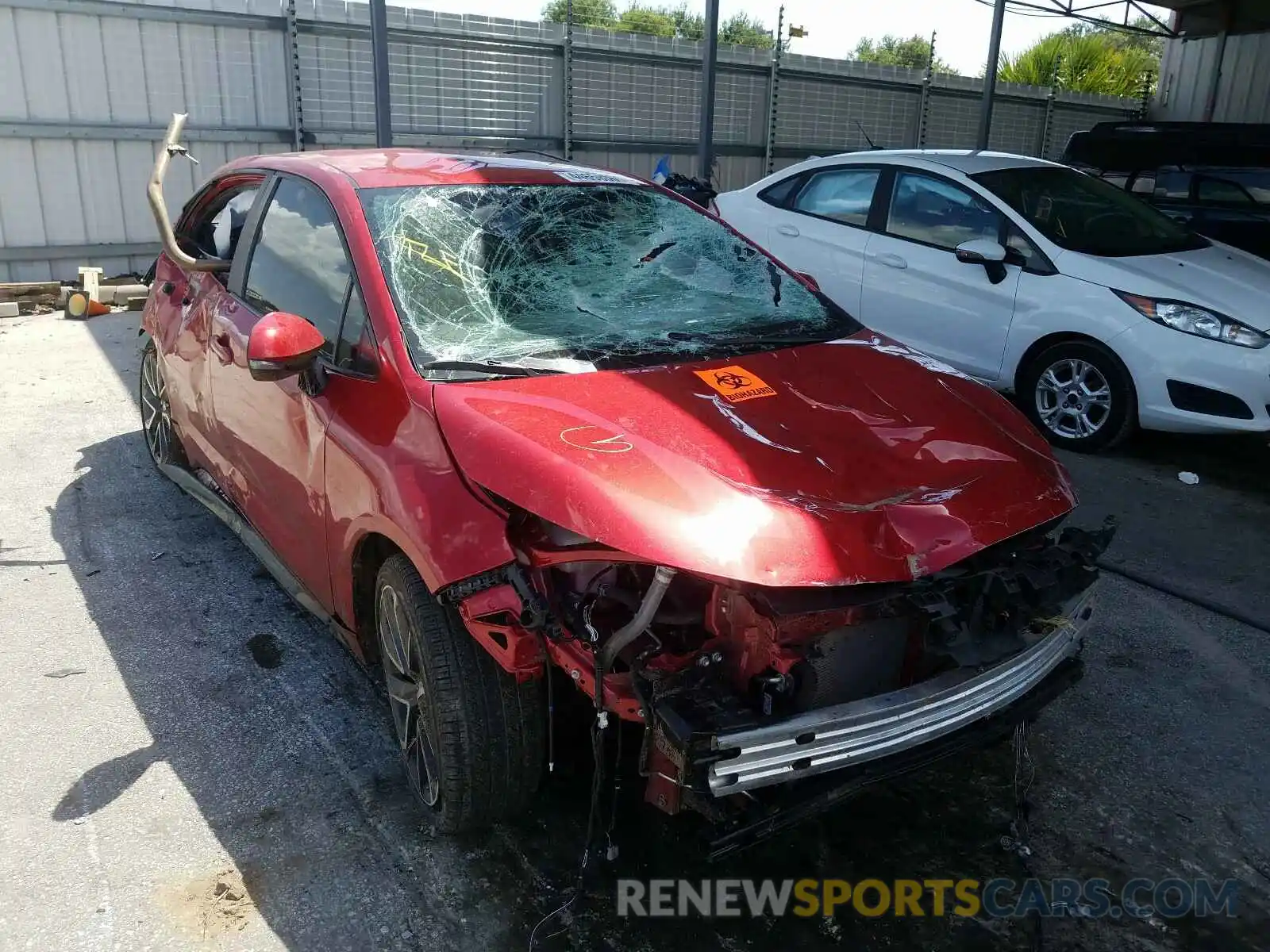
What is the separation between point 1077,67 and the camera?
24.2m

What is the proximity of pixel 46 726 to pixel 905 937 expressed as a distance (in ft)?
8.48

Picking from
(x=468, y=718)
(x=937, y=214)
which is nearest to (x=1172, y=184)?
(x=937, y=214)

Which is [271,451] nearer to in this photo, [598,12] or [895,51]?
[598,12]

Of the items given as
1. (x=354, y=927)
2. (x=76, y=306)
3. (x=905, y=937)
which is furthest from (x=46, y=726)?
(x=76, y=306)

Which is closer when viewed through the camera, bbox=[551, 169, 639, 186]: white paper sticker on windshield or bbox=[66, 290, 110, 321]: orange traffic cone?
bbox=[551, 169, 639, 186]: white paper sticker on windshield

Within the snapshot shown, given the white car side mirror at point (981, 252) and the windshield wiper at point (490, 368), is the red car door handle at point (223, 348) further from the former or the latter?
the white car side mirror at point (981, 252)

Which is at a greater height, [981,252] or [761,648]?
[981,252]

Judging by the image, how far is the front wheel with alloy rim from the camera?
184 inches

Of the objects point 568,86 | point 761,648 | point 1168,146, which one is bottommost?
point 761,648

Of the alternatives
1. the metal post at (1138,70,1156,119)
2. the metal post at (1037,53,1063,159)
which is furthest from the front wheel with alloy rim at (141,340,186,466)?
the metal post at (1138,70,1156,119)

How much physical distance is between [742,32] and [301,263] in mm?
40298

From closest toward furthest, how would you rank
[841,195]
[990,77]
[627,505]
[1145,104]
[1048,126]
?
[627,505] < [841,195] < [990,77] < [1048,126] < [1145,104]

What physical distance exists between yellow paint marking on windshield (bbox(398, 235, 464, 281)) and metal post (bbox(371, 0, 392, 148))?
5.49 m

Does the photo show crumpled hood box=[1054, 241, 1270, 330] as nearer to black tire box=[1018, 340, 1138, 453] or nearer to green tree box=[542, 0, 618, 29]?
black tire box=[1018, 340, 1138, 453]
